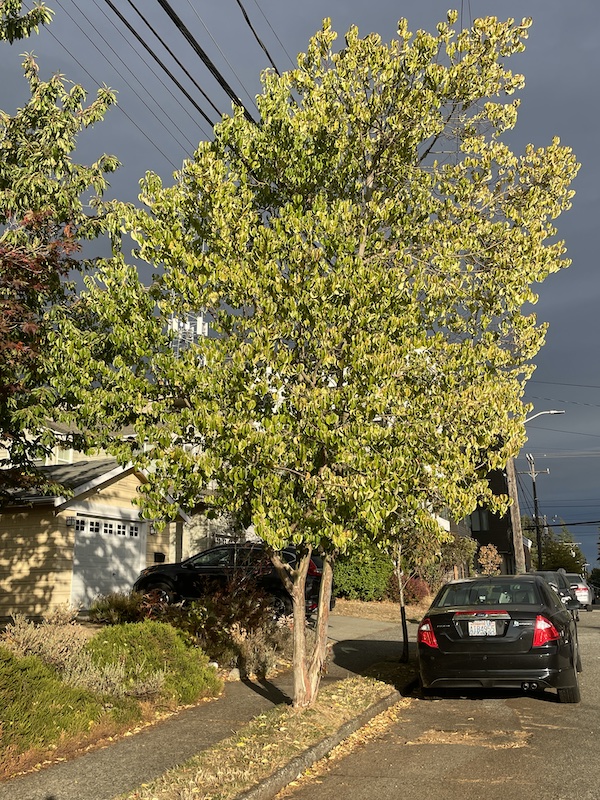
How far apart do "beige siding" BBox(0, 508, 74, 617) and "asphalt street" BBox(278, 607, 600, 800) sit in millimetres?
10524

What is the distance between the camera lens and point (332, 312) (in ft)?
26.0

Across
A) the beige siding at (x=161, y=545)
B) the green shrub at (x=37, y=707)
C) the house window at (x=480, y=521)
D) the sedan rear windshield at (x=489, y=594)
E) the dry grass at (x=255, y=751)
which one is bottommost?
the dry grass at (x=255, y=751)

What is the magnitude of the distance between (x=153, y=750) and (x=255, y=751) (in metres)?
1.04

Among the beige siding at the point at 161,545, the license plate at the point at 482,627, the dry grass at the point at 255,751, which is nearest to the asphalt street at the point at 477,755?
the dry grass at the point at 255,751

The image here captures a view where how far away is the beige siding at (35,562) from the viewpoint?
17469mm

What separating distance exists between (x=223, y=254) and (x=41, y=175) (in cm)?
321

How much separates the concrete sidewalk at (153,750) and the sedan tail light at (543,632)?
128 inches

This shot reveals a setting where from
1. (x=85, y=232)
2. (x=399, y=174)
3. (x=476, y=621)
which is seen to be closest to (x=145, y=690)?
(x=476, y=621)

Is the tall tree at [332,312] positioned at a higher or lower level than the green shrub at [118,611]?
higher

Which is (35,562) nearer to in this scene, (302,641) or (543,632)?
(302,641)

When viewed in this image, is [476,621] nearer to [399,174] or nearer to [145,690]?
[145,690]

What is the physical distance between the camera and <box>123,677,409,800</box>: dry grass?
5.68 metres

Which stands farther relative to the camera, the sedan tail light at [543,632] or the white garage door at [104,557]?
the white garage door at [104,557]

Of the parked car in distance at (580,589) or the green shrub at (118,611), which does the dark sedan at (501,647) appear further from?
the parked car in distance at (580,589)
